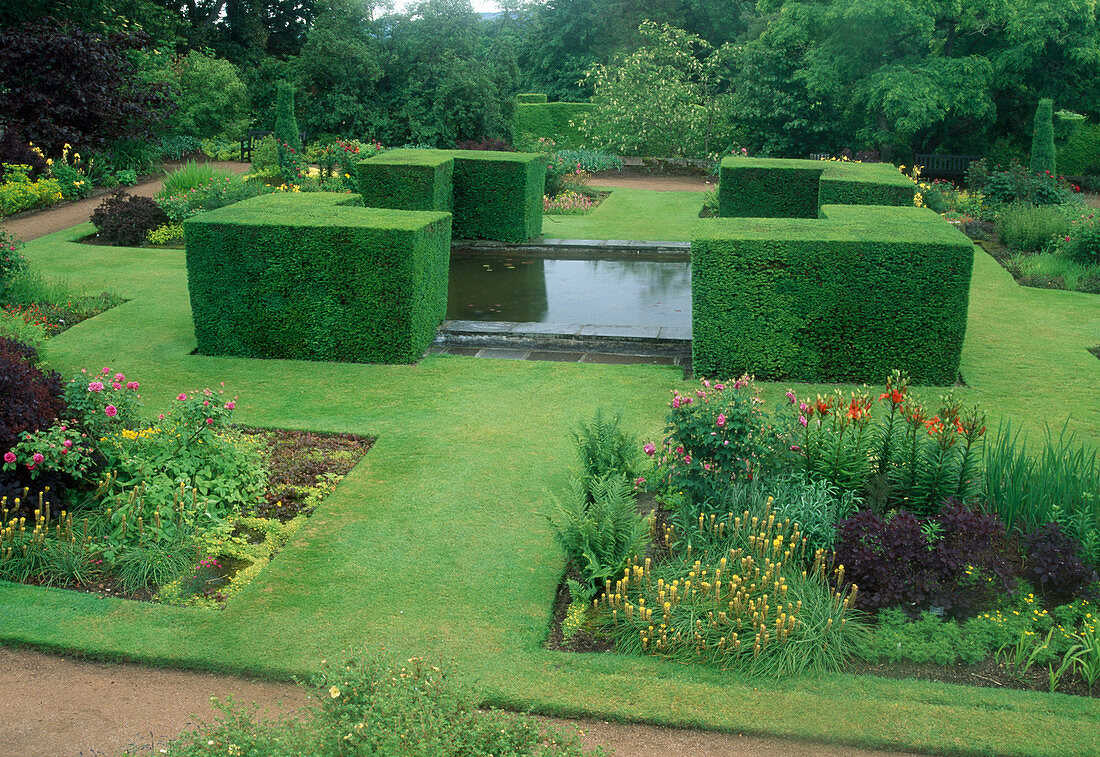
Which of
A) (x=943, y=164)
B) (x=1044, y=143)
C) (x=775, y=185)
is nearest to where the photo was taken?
(x=775, y=185)

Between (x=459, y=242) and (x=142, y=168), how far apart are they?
10.3 metres

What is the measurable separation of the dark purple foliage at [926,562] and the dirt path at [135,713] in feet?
3.83

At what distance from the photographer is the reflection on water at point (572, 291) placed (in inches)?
460

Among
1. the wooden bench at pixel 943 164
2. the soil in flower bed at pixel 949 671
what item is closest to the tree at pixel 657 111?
the wooden bench at pixel 943 164

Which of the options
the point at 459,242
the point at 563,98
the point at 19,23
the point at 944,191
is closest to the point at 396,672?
the point at 459,242

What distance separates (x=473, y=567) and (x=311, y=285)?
4965 mm

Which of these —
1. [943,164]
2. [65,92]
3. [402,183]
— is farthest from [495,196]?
[943,164]

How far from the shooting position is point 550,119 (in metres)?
31.7

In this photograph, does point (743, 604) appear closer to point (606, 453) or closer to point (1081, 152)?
point (606, 453)

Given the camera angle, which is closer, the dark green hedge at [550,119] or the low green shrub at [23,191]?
the low green shrub at [23,191]

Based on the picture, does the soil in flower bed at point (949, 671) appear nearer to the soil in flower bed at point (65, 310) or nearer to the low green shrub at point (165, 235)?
the soil in flower bed at point (65, 310)

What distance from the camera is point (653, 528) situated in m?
6.03

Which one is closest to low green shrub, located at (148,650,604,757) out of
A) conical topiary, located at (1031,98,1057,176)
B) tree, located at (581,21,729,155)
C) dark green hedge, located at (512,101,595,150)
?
conical topiary, located at (1031,98,1057,176)

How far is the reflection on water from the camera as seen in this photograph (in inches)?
460
